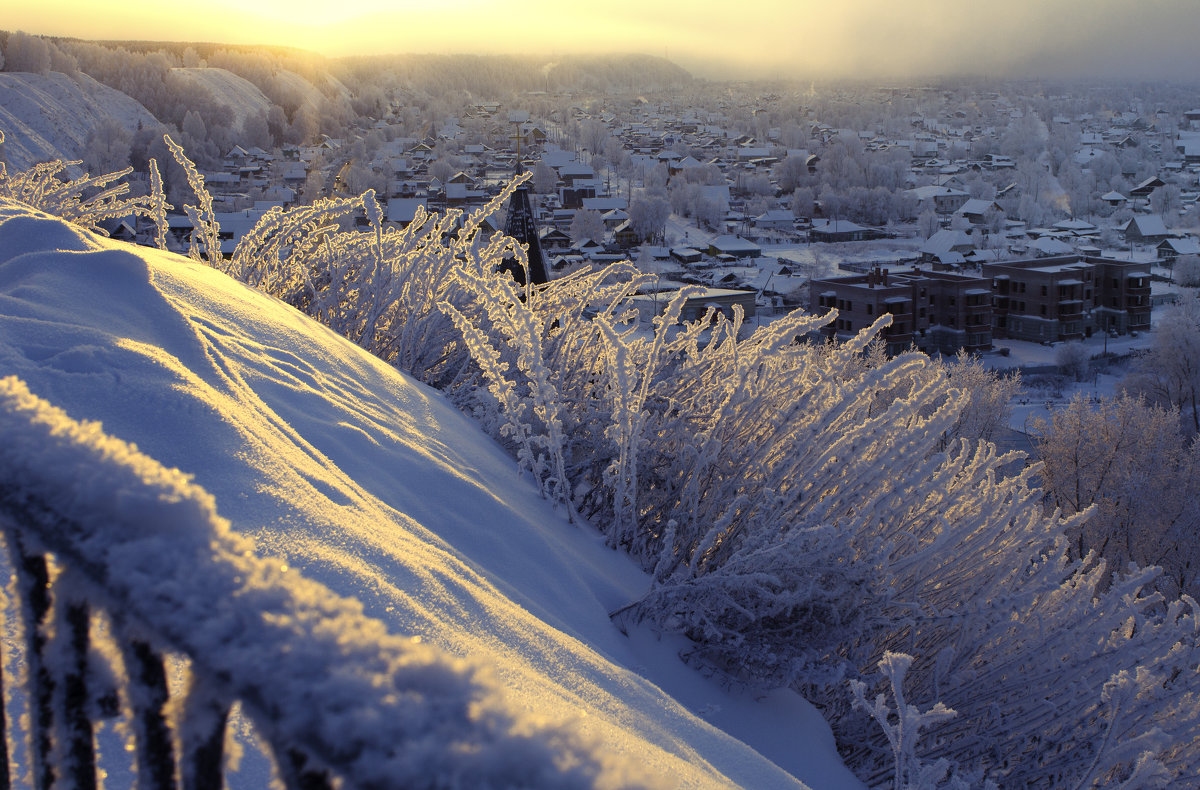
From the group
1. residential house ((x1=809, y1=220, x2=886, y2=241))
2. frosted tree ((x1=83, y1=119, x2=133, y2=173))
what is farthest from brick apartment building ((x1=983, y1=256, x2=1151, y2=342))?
frosted tree ((x1=83, y1=119, x2=133, y2=173))

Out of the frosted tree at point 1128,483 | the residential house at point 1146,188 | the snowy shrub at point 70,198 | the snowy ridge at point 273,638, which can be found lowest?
the frosted tree at point 1128,483

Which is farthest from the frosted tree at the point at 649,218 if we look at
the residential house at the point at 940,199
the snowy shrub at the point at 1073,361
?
the snowy shrub at the point at 1073,361

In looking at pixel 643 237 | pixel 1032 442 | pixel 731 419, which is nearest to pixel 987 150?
pixel 643 237

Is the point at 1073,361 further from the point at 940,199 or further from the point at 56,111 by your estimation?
the point at 56,111

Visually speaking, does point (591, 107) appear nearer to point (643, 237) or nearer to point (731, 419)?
point (643, 237)

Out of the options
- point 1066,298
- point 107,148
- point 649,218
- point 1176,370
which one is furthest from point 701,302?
point 107,148

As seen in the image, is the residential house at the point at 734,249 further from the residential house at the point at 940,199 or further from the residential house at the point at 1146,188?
the residential house at the point at 1146,188
